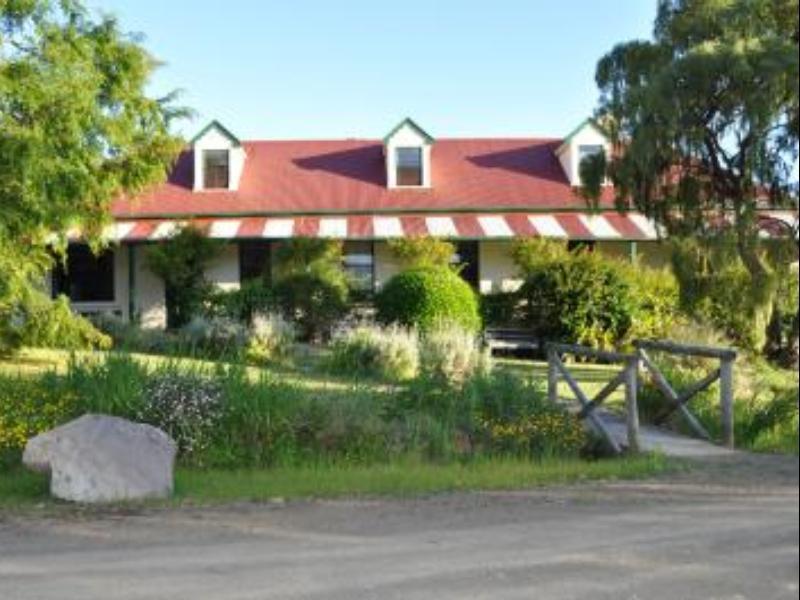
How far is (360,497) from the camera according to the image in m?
9.09

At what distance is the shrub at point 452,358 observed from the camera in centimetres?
1355

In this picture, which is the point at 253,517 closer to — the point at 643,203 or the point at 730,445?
the point at 730,445

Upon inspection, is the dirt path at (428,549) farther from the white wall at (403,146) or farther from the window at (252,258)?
the white wall at (403,146)

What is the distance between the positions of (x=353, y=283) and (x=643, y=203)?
1539 cm

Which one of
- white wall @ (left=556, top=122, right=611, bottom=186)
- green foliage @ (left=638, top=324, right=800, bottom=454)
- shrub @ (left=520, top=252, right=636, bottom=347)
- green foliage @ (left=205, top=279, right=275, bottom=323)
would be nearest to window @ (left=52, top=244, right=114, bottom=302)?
green foliage @ (left=205, top=279, right=275, bottom=323)

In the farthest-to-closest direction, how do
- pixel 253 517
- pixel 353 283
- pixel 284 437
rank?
pixel 353 283 → pixel 284 437 → pixel 253 517

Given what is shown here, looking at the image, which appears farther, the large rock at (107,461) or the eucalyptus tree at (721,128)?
the large rock at (107,461)

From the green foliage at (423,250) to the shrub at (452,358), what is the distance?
35.2ft

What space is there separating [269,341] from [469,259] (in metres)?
11.0

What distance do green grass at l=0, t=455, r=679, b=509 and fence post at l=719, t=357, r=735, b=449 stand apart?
0.94 metres

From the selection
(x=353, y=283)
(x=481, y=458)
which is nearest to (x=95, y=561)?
(x=481, y=458)

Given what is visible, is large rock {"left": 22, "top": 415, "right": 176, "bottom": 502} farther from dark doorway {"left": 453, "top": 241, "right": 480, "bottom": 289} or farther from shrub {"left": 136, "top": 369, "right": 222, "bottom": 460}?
dark doorway {"left": 453, "top": 241, "right": 480, "bottom": 289}

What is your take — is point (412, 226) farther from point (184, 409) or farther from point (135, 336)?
point (184, 409)

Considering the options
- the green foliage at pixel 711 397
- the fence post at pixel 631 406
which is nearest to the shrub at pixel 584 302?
the green foliage at pixel 711 397
